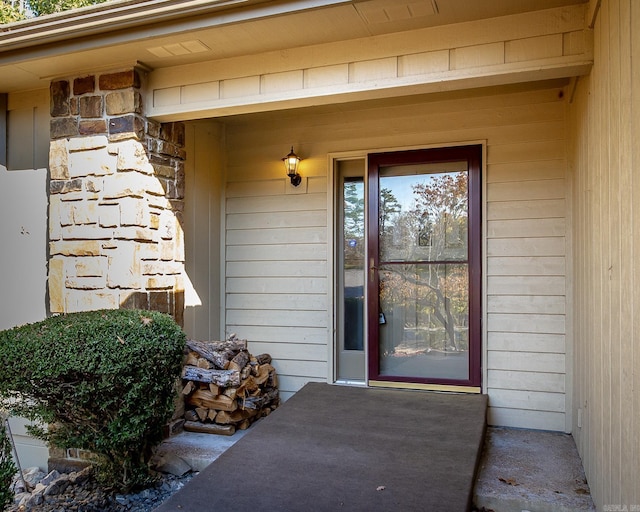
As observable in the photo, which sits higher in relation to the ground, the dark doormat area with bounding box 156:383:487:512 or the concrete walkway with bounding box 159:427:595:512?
the dark doormat area with bounding box 156:383:487:512

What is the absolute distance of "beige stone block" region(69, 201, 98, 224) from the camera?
3416 mm

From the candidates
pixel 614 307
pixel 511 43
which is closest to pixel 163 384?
pixel 614 307

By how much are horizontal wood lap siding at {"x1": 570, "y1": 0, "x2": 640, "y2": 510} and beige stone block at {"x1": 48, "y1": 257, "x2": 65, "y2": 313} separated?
343 cm

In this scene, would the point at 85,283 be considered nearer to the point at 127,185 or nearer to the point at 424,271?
the point at 127,185

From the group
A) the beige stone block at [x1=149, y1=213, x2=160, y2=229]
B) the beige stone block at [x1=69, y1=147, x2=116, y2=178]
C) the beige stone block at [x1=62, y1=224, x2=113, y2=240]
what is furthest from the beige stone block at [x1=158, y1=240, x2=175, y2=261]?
the beige stone block at [x1=69, y1=147, x2=116, y2=178]

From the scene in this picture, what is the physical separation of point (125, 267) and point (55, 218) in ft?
2.36

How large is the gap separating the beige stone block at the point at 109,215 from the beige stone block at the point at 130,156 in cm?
28

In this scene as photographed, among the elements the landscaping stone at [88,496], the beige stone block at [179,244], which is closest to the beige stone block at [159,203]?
the beige stone block at [179,244]

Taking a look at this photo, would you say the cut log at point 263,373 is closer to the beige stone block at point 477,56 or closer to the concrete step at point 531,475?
the concrete step at point 531,475

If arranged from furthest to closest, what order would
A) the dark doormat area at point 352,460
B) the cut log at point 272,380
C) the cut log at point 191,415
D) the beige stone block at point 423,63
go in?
1. the cut log at point 272,380
2. the cut log at point 191,415
3. the beige stone block at point 423,63
4. the dark doormat area at point 352,460

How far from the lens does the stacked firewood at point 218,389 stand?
3523 millimetres

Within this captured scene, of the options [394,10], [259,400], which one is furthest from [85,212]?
[394,10]

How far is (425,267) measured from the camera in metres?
3.94

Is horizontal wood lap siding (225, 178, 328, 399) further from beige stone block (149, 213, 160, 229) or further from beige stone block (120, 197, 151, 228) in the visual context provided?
beige stone block (120, 197, 151, 228)
